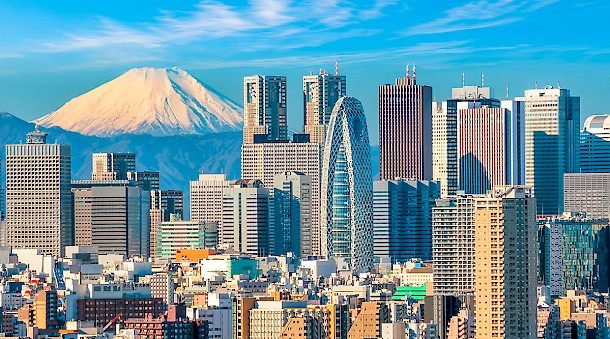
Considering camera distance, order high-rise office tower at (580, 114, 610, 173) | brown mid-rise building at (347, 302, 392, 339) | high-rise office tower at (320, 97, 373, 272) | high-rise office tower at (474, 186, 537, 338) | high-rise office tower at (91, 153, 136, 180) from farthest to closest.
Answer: high-rise office tower at (580, 114, 610, 173), high-rise office tower at (91, 153, 136, 180), high-rise office tower at (320, 97, 373, 272), brown mid-rise building at (347, 302, 392, 339), high-rise office tower at (474, 186, 537, 338)

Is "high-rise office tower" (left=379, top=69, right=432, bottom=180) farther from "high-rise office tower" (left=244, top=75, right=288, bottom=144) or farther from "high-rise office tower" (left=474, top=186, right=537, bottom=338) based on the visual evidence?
"high-rise office tower" (left=474, top=186, right=537, bottom=338)

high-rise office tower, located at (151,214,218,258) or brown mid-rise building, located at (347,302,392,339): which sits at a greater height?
high-rise office tower, located at (151,214,218,258)

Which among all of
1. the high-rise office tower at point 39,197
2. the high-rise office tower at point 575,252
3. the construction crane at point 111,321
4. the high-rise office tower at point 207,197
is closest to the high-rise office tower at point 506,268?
the construction crane at point 111,321

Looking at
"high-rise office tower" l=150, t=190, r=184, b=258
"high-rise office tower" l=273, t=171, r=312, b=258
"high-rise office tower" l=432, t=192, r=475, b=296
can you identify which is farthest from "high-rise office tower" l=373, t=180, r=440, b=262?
"high-rise office tower" l=432, t=192, r=475, b=296

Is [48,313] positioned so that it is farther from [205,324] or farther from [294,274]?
[294,274]

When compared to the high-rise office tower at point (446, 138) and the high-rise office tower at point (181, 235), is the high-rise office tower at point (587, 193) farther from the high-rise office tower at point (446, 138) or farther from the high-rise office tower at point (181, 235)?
the high-rise office tower at point (181, 235)

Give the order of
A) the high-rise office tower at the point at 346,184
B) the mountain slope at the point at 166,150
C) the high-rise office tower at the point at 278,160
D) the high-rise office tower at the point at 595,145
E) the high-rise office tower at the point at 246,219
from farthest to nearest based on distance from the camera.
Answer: the mountain slope at the point at 166,150, the high-rise office tower at the point at 595,145, the high-rise office tower at the point at 278,160, the high-rise office tower at the point at 246,219, the high-rise office tower at the point at 346,184
